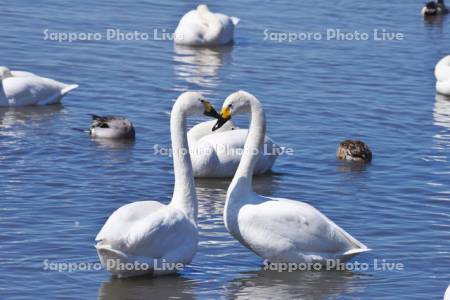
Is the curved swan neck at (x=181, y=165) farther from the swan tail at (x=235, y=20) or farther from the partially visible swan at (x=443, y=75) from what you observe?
the swan tail at (x=235, y=20)

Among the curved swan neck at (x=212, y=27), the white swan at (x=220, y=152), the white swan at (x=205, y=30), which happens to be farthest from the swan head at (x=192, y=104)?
the curved swan neck at (x=212, y=27)

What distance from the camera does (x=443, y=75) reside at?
2133 centimetres

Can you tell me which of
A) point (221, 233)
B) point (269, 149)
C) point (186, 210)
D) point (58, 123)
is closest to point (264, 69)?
point (58, 123)

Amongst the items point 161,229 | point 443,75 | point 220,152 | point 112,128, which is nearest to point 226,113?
point 161,229

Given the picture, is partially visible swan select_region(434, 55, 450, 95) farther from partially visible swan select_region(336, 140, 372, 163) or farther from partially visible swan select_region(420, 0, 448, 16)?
partially visible swan select_region(420, 0, 448, 16)

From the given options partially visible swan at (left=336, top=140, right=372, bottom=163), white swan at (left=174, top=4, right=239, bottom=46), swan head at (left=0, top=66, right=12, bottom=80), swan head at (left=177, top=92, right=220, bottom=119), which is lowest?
partially visible swan at (left=336, top=140, right=372, bottom=163)

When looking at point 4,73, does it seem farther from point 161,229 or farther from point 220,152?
point 161,229

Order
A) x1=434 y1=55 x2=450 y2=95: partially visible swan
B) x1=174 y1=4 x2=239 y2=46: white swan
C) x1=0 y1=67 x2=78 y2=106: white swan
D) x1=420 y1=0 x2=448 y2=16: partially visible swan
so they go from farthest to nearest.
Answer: x1=420 y1=0 x2=448 y2=16: partially visible swan, x1=174 y1=4 x2=239 y2=46: white swan, x1=434 y1=55 x2=450 y2=95: partially visible swan, x1=0 y1=67 x2=78 y2=106: white swan

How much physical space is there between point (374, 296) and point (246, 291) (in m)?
1.08

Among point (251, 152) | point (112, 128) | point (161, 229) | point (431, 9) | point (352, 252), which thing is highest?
point (431, 9)

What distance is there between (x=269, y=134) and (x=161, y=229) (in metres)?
6.55

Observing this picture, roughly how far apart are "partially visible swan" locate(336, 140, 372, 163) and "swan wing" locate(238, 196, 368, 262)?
4.27m

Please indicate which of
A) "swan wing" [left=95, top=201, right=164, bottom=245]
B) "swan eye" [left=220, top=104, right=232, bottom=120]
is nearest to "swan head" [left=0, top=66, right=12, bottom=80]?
"swan eye" [left=220, top=104, right=232, bottom=120]

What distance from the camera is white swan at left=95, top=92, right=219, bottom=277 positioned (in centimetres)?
1131
